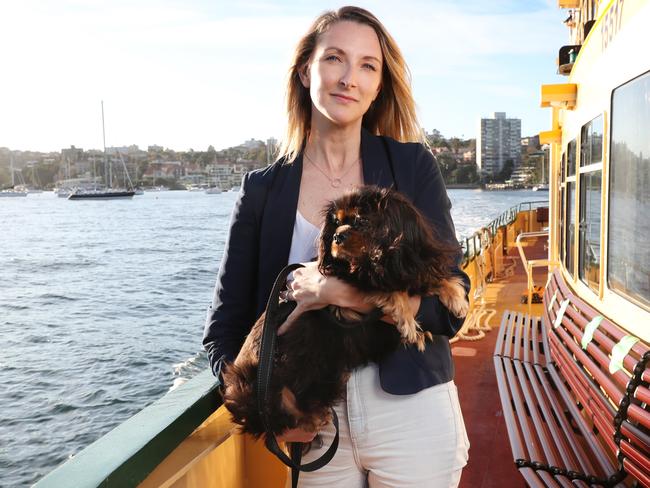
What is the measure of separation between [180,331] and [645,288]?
18.6 meters

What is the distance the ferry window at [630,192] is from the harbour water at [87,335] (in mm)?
2785

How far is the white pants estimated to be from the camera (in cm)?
170

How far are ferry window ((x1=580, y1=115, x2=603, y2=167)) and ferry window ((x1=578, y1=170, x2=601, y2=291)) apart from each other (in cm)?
10

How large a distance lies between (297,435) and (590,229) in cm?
355

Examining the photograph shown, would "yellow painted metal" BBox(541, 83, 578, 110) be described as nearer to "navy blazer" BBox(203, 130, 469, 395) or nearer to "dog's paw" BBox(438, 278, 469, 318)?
"navy blazer" BBox(203, 130, 469, 395)

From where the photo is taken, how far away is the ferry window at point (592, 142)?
4.16 meters

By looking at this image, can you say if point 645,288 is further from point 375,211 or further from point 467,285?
point 375,211

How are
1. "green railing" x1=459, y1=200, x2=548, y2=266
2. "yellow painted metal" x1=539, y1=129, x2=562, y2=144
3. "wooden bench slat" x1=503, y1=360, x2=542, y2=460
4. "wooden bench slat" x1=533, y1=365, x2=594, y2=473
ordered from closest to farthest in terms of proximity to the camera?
"wooden bench slat" x1=533, y1=365, x2=594, y2=473
"wooden bench slat" x1=503, y1=360, x2=542, y2=460
"yellow painted metal" x1=539, y1=129, x2=562, y2=144
"green railing" x1=459, y1=200, x2=548, y2=266

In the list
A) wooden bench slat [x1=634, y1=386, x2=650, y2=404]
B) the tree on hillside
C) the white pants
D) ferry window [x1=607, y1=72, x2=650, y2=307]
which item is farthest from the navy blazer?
ferry window [x1=607, y1=72, x2=650, y2=307]

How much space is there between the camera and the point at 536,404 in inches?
160

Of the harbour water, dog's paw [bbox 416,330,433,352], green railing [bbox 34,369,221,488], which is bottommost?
the harbour water

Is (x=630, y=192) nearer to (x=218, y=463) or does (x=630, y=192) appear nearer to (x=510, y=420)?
(x=510, y=420)

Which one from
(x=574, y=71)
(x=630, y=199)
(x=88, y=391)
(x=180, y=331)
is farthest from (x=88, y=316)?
(x=630, y=199)

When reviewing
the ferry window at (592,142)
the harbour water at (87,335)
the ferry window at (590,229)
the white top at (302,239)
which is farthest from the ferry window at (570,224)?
the white top at (302,239)
